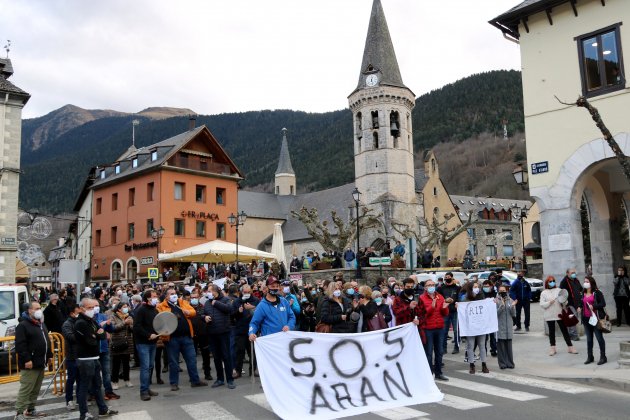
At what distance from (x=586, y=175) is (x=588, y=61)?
3264 mm

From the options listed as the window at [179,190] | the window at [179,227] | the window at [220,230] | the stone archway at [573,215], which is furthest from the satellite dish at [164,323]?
the window at [220,230]

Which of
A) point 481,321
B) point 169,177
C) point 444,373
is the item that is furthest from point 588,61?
point 169,177

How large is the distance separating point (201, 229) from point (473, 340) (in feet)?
120

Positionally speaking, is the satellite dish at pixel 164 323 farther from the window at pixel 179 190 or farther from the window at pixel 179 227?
the window at pixel 179 190

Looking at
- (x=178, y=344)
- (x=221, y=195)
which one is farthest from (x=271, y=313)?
(x=221, y=195)

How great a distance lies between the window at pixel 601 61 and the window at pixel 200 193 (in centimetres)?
3538

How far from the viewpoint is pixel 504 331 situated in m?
12.4

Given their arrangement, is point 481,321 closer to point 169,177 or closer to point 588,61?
point 588,61

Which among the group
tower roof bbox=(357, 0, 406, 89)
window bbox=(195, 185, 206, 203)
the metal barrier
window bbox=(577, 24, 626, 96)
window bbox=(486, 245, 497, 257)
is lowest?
the metal barrier

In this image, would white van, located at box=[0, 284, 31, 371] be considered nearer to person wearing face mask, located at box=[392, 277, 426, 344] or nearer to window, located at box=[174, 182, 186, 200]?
person wearing face mask, located at box=[392, 277, 426, 344]

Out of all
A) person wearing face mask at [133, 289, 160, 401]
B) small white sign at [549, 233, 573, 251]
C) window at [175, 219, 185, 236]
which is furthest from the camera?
window at [175, 219, 185, 236]

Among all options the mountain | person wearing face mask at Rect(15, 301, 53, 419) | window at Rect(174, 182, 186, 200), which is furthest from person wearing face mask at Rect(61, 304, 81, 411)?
the mountain

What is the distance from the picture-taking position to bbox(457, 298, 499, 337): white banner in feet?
39.8

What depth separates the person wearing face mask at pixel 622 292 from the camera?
620 inches
